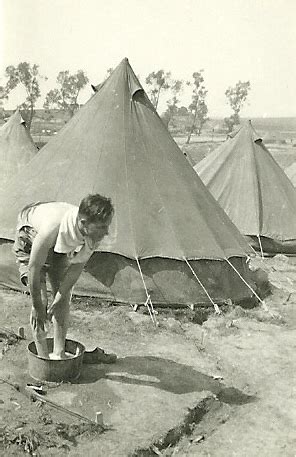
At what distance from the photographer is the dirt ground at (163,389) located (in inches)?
144

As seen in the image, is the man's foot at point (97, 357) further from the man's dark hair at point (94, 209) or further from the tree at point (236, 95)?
the tree at point (236, 95)

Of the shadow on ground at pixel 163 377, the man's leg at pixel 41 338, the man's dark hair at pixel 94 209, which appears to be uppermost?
the man's dark hair at pixel 94 209

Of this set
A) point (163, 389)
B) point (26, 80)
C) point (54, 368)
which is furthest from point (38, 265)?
point (26, 80)

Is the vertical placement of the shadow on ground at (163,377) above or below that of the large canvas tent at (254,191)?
below

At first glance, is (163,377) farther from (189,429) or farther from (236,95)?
(236,95)

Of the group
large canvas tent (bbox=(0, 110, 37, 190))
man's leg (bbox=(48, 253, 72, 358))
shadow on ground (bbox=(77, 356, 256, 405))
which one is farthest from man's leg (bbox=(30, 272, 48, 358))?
large canvas tent (bbox=(0, 110, 37, 190))

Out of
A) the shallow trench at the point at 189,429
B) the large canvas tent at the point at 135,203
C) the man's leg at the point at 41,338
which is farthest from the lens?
the large canvas tent at the point at 135,203

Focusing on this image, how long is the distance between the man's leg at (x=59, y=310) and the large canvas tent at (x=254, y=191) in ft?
22.6

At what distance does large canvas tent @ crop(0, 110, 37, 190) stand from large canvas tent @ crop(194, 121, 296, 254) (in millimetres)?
4064

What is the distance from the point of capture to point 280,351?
5.73 m

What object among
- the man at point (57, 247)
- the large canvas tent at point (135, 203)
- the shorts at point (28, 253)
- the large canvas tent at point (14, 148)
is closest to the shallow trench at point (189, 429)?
the man at point (57, 247)

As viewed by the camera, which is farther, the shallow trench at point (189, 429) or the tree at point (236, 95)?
the tree at point (236, 95)

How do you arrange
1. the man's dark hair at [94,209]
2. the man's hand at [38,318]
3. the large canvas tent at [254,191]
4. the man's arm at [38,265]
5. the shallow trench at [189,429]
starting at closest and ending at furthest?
the shallow trench at [189,429]
the man's dark hair at [94,209]
the man's arm at [38,265]
the man's hand at [38,318]
the large canvas tent at [254,191]

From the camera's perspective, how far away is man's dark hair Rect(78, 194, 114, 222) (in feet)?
12.2
